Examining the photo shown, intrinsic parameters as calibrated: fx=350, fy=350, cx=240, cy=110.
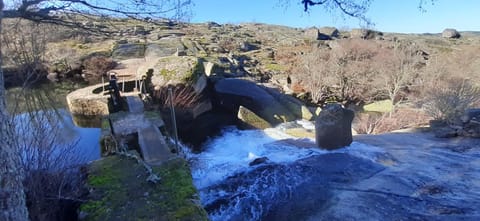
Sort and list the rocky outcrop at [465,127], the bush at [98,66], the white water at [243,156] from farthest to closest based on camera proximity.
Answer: the bush at [98,66], the rocky outcrop at [465,127], the white water at [243,156]

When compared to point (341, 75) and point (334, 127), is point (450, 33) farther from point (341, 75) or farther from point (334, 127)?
point (334, 127)

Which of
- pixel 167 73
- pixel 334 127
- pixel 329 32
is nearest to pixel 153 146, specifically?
pixel 334 127

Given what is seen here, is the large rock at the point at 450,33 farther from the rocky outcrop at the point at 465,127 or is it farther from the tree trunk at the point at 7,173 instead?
the tree trunk at the point at 7,173

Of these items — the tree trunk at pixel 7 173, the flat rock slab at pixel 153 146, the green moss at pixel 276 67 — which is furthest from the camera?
the green moss at pixel 276 67

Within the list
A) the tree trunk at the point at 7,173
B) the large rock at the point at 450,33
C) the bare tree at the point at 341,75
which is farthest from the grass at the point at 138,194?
the large rock at the point at 450,33

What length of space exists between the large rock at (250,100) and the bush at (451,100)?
577 cm

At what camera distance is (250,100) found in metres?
16.4

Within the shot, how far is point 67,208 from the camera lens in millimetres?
4242

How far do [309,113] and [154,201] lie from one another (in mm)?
12777

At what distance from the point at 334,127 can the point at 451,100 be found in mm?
7546

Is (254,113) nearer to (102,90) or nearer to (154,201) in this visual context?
(102,90)

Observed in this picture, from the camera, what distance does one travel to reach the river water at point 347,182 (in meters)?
5.95

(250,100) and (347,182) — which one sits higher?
(250,100)

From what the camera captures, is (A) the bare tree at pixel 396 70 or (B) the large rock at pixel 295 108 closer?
(B) the large rock at pixel 295 108
